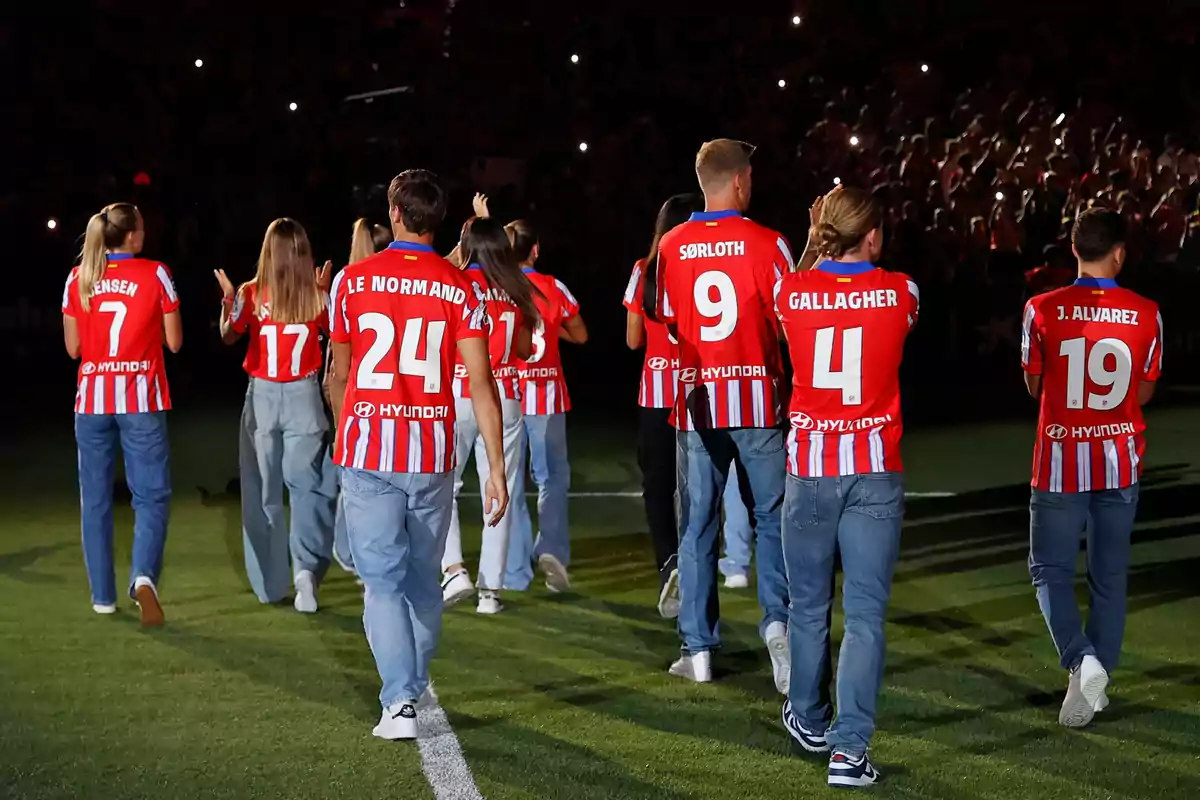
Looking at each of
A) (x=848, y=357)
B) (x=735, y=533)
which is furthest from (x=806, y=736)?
(x=735, y=533)

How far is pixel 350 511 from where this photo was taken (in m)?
5.73

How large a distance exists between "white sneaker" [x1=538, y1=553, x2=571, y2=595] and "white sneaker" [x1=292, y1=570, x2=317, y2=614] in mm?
1291

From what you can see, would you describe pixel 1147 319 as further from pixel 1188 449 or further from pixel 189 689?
pixel 1188 449

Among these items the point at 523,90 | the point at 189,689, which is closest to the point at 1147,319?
the point at 189,689

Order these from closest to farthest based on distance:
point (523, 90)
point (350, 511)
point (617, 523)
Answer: point (350, 511)
point (617, 523)
point (523, 90)

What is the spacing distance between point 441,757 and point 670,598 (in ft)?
8.22

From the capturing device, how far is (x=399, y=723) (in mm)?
5738

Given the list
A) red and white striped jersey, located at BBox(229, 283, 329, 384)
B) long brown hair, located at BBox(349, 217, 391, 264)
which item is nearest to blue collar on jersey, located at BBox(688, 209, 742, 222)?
long brown hair, located at BBox(349, 217, 391, 264)

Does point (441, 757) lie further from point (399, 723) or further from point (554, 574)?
point (554, 574)

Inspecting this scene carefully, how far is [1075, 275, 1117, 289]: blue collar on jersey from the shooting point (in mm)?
5996

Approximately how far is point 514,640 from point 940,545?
3.68 m

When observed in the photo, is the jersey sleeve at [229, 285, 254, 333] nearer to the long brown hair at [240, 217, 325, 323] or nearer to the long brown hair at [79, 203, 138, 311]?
the long brown hair at [240, 217, 325, 323]

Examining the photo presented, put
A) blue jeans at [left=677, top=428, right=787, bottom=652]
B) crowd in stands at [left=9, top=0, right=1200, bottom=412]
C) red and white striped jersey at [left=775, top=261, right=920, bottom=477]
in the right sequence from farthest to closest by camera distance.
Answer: crowd in stands at [left=9, top=0, right=1200, bottom=412]
blue jeans at [left=677, top=428, right=787, bottom=652]
red and white striped jersey at [left=775, top=261, right=920, bottom=477]

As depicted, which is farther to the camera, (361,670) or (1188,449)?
(1188,449)
